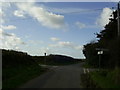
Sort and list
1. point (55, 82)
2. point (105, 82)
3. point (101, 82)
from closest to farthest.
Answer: point (105, 82) < point (101, 82) < point (55, 82)

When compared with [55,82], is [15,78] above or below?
above

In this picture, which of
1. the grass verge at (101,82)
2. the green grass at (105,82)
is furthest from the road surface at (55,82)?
the green grass at (105,82)

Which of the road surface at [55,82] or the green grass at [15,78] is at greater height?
the green grass at [15,78]


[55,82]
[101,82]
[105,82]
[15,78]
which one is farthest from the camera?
[15,78]

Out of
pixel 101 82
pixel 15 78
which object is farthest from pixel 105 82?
pixel 15 78

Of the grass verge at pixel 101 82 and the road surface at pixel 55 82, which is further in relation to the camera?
the road surface at pixel 55 82

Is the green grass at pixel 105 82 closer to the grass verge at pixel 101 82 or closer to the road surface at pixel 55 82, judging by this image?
the grass verge at pixel 101 82

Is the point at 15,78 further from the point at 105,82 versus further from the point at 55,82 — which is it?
the point at 105,82

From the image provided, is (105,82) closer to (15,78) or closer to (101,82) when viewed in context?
(101,82)

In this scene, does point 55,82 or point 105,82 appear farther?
point 55,82

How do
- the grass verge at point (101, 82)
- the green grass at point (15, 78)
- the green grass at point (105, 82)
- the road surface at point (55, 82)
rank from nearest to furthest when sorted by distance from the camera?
the green grass at point (105, 82), the grass verge at point (101, 82), the green grass at point (15, 78), the road surface at point (55, 82)

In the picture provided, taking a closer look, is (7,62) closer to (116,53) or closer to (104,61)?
(116,53)

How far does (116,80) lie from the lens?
19.2 metres

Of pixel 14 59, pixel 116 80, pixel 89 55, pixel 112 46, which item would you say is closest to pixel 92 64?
pixel 89 55
